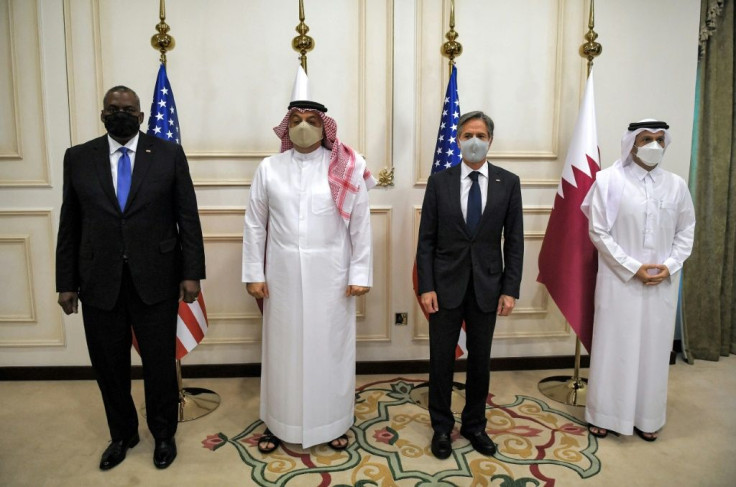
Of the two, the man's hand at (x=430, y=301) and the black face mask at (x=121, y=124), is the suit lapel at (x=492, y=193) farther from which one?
the black face mask at (x=121, y=124)

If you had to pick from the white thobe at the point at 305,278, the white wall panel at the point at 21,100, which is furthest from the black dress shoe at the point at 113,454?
the white wall panel at the point at 21,100

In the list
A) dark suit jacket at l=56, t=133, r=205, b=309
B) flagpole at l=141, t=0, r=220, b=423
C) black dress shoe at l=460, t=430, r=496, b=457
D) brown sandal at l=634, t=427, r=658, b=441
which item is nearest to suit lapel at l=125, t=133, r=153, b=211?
dark suit jacket at l=56, t=133, r=205, b=309

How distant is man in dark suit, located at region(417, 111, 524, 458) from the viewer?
2367mm

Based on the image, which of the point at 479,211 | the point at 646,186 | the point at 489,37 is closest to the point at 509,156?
the point at 489,37

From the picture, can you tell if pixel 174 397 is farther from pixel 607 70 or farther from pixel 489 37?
pixel 607 70

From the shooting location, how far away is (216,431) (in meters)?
2.77

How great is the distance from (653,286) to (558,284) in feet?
1.88

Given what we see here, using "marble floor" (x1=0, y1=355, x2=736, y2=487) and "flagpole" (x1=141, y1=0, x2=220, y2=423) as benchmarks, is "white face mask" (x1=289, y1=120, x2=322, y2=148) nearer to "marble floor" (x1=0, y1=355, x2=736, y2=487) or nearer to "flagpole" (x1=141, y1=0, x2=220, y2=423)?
"flagpole" (x1=141, y1=0, x2=220, y2=423)

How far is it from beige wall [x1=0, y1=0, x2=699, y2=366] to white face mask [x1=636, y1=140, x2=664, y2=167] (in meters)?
0.97

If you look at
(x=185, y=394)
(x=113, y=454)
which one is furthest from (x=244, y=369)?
(x=113, y=454)

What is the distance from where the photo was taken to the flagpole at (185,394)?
289 cm

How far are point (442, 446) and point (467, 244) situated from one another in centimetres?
97

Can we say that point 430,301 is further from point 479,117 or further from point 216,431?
point 216,431

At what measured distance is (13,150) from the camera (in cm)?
332
